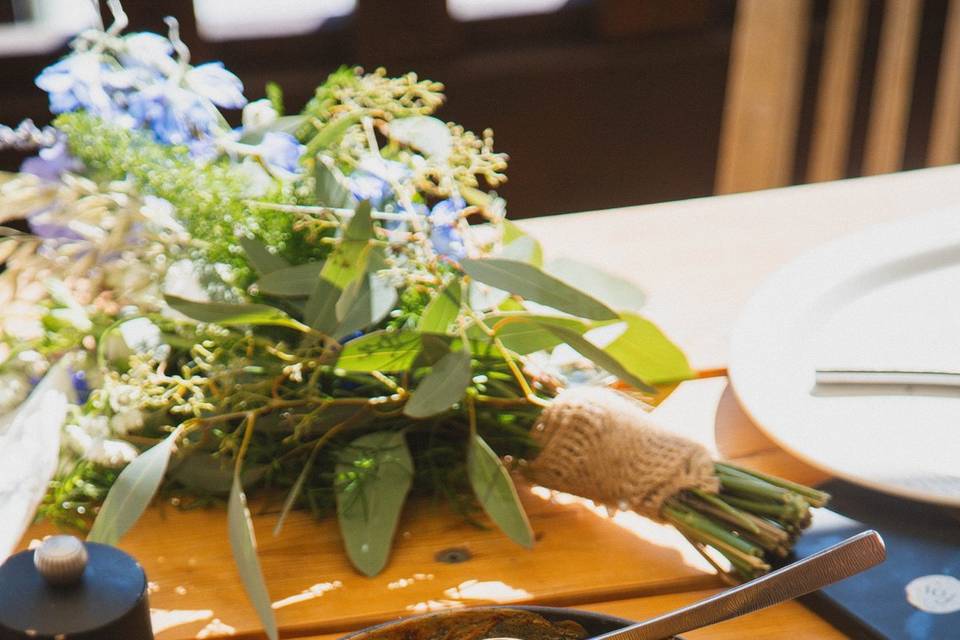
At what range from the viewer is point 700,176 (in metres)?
2.65

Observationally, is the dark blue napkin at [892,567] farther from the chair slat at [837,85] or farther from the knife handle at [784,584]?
the chair slat at [837,85]

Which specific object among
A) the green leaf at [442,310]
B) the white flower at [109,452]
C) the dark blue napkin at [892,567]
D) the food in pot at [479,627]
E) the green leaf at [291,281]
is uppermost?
the green leaf at [291,281]

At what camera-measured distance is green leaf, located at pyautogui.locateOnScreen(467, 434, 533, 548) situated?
2.35ft

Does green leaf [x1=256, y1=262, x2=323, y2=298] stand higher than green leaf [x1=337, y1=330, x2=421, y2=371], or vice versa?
green leaf [x1=256, y1=262, x2=323, y2=298]

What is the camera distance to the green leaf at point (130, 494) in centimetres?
69

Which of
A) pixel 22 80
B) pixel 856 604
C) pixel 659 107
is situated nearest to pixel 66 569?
pixel 856 604

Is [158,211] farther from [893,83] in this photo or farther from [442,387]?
[893,83]

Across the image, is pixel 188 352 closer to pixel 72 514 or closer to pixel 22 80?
pixel 72 514

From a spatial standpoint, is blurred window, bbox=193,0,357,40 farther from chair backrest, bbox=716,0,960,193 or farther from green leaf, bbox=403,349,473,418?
green leaf, bbox=403,349,473,418

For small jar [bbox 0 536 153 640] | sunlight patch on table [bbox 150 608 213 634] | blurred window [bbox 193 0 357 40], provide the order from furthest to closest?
blurred window [bbox 193 0 357 40] < sunlight patch on table [bbox 150 608 213 634] < small jar [bbox 0 536 153 640]

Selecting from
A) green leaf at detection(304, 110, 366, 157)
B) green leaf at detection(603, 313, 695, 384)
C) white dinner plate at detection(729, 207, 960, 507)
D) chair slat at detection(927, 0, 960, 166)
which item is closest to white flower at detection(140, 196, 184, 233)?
green leaf at detection(304, 110, 366, 157)

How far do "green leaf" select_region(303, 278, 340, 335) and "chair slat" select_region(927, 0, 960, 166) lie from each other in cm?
117

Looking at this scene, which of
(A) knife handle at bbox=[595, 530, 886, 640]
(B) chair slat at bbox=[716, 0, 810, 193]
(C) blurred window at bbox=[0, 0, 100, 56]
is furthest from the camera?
(C) blurred window at bbox=[0, 0, 100, 56]

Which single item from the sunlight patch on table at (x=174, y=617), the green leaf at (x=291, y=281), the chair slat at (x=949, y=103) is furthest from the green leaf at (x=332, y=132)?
the chair slat at (x=949, y=103)
